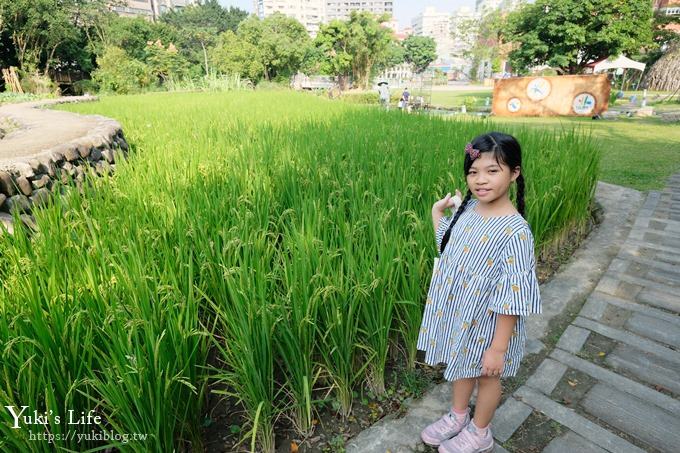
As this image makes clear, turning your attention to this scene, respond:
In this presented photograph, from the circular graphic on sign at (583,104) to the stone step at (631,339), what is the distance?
12692 mm

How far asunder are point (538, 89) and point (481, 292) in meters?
14.0

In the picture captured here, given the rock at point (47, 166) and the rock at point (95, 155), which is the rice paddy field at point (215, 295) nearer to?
the rock at point (47, 166)

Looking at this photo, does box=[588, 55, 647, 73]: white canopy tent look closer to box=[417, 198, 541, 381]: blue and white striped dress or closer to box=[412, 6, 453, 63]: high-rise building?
box=[417, 198, 541, 381]: blue and white striped dress

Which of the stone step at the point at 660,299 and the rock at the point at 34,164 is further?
the rock at the point at 34,164

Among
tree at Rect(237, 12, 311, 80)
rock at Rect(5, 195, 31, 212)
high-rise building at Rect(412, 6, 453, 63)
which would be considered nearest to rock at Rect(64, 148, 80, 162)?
rock at Rect(5, 195, 31, 212)

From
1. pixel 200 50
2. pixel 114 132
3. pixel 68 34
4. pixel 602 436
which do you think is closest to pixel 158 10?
pixel 200 50

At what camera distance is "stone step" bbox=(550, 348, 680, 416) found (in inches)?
63.8

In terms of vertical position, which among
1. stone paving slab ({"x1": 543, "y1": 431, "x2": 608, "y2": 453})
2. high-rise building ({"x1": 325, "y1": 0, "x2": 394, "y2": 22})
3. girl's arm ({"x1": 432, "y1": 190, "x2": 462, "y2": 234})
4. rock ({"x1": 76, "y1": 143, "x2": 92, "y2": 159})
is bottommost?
stone paving slab ({"x1": 543, "y1": 431, "x2": 608, "y2": 453})

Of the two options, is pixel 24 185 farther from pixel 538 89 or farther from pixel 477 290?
pixel 538 89

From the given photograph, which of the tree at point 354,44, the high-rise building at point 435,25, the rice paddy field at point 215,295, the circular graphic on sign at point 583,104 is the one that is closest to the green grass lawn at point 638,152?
the circular graphic on sign at point 583,104

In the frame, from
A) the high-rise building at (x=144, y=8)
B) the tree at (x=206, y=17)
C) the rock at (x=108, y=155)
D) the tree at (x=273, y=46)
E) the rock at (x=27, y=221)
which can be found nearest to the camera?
the rock at (x=27, y=221)

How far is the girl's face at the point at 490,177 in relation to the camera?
1.23 m

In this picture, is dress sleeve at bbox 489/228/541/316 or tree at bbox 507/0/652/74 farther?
tree at bbox 507/0/652/74

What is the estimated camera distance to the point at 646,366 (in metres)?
1.84
